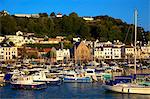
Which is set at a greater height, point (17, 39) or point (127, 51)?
point (17, 39)

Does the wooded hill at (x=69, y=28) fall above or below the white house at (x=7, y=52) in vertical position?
above

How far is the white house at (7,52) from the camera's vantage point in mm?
30353

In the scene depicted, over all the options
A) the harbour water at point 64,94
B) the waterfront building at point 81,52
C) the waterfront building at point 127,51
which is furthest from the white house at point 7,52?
the harbour water at point 64,94

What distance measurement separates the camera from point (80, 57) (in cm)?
3162

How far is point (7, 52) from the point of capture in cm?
3052

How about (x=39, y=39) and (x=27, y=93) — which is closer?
(x=27, y=93)

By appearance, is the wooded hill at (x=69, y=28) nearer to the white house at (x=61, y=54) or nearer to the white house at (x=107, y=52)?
the white house at (x=107, y=52)

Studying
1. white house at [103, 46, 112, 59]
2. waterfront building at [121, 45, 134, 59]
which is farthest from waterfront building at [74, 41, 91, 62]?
waterfront building at [121, 45, 134, 59]

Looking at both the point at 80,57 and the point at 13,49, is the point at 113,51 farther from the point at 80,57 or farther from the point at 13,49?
the point at 13,49

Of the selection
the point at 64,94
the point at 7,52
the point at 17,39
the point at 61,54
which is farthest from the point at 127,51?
the point at 64,94

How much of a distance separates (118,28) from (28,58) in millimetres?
13883

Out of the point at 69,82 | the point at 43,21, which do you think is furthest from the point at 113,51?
the point at 69,82

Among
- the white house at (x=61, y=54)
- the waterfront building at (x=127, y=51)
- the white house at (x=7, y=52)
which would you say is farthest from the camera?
the waterfront building at (x=127, y=51)

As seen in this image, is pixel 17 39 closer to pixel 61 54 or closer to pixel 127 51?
pixel 61 54
